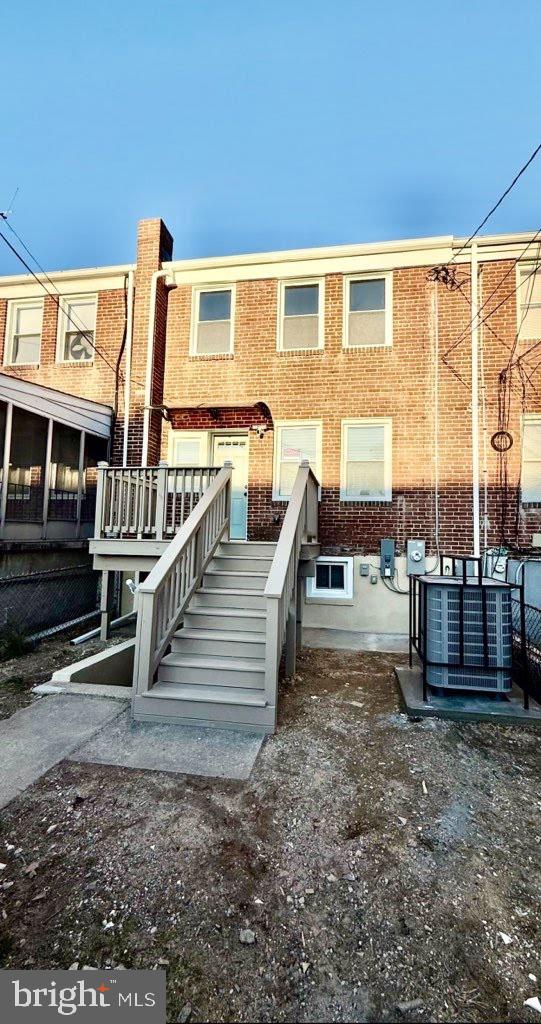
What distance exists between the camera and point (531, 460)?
25.7ft

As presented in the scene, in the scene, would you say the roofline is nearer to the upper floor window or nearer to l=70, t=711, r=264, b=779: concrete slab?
the upper floor window

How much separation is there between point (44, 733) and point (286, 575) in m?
2.46

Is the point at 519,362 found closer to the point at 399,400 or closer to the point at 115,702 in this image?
the point at 399,400

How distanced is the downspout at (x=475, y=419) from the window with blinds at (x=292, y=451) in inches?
105

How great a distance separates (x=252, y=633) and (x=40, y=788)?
232cm

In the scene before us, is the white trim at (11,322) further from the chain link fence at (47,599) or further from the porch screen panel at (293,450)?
the porch screen panel at (293,450)

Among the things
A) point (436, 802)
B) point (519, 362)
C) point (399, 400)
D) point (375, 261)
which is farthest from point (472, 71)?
point (436, 802)

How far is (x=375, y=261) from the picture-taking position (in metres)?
8.47

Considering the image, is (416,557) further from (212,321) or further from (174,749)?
(212,321)

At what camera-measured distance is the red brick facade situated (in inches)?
313

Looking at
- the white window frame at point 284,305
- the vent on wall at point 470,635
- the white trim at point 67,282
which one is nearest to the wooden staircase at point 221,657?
the vent on wall at point 470,635

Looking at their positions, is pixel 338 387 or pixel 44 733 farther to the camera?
pixel 338 387

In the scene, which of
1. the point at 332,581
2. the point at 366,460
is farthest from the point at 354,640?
the point at 366,460

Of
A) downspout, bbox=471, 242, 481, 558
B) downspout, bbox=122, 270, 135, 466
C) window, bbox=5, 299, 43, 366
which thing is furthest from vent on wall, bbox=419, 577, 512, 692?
window, bbox=5, 299, 43, 366
